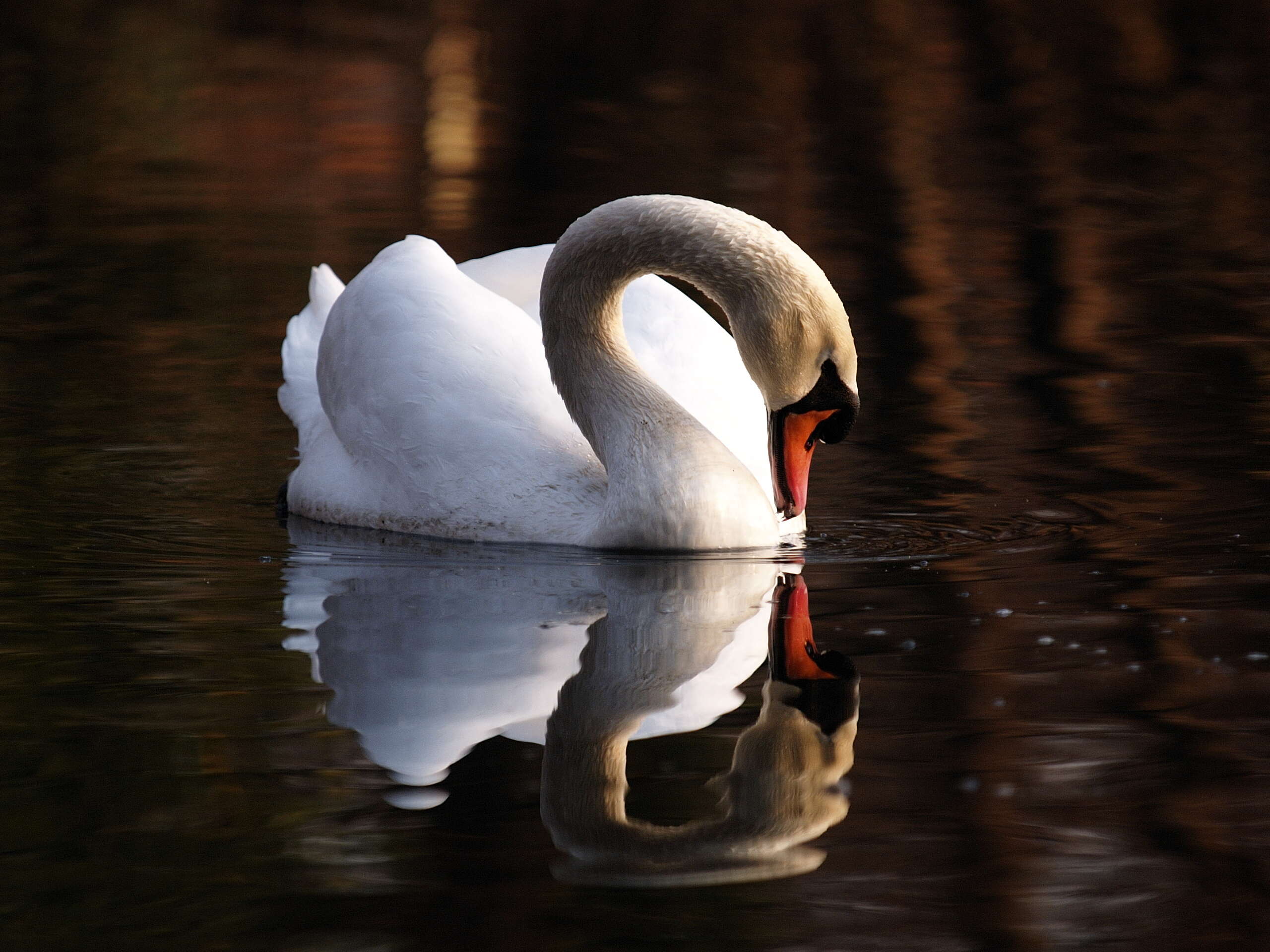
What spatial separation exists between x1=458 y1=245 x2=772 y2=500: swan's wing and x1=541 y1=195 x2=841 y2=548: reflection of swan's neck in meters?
0.32

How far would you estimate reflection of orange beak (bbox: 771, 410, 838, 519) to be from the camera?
604 centimetres

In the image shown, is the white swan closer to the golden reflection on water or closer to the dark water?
the dark water

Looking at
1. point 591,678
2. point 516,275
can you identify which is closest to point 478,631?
point 591,678

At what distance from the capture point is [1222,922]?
338 centimetres

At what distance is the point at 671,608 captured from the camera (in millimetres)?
5590

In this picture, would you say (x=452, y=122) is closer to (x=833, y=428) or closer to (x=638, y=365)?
(x=638, y=365)

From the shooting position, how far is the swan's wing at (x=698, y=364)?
6.68 metres

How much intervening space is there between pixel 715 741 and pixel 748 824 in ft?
1.65

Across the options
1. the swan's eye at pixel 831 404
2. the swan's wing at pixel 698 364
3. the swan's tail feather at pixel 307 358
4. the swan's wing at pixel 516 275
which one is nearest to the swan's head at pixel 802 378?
the swan's eye at pixel 831 404

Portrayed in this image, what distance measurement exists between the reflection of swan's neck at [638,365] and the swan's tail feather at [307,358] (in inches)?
58.8

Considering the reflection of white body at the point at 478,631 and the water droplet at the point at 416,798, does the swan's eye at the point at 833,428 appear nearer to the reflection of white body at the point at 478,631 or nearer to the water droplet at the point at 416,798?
the reflection of white body at the point at 478,631

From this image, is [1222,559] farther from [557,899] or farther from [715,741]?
[557,899]

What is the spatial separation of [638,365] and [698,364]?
503 millimetres

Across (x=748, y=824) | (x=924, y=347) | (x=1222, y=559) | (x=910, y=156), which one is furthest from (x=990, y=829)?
(x=910, y=156)
